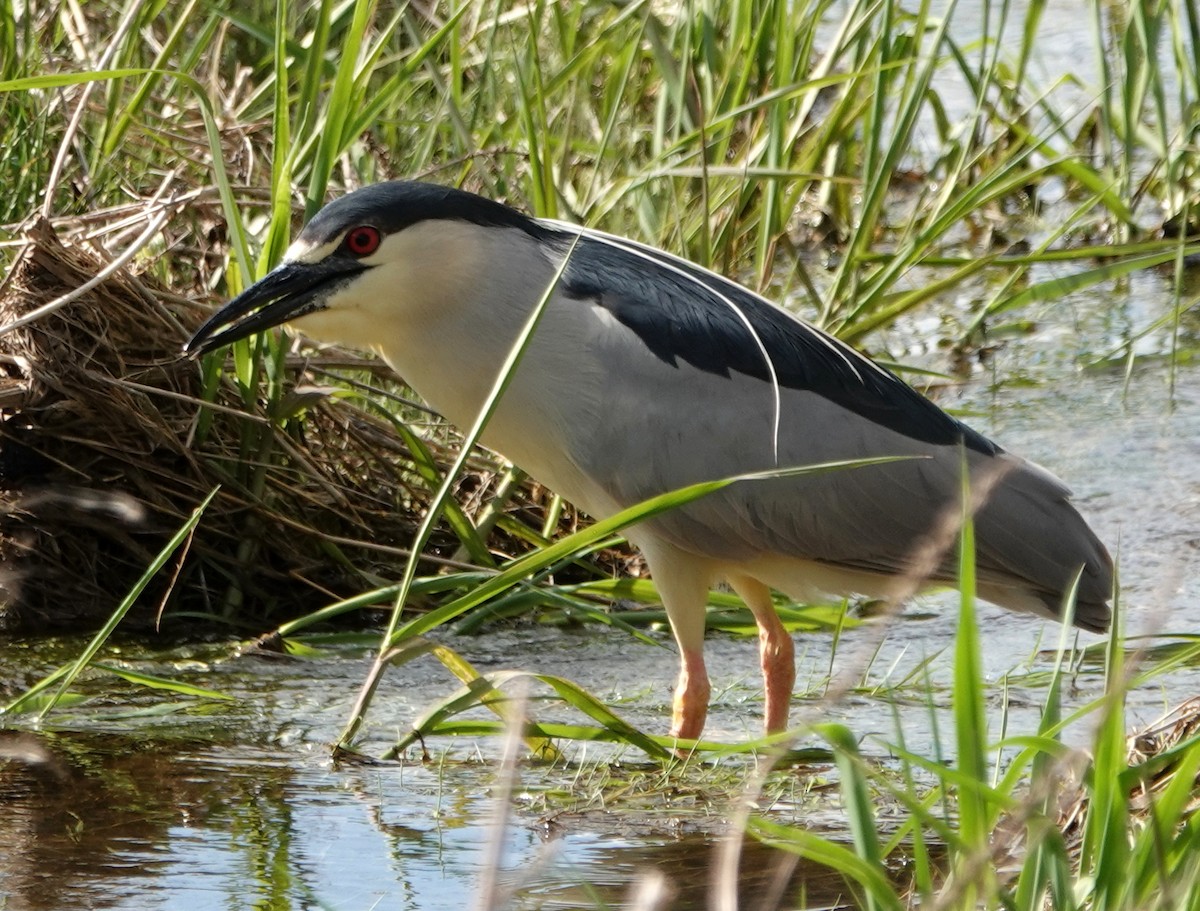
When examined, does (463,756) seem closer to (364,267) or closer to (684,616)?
(684,616)

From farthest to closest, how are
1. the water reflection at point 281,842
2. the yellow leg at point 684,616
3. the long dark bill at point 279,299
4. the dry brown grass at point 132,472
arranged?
1. the dry brown grass at point 132,472
2. the yellow leg at point 684,616
3. the long dark bill at point 279,299
4. the water reflection at point 281,842

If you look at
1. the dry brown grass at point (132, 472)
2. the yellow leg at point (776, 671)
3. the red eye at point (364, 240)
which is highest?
the red eye at point (364, 240)

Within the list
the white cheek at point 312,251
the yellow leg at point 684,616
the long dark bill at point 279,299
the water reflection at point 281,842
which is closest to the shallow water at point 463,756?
the water reflection at point 281,842

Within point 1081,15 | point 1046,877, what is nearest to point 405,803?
point 1046,877

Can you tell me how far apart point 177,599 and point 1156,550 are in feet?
7.92

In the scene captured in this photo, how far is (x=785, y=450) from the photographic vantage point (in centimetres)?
400

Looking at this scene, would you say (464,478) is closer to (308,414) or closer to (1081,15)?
(308,414)

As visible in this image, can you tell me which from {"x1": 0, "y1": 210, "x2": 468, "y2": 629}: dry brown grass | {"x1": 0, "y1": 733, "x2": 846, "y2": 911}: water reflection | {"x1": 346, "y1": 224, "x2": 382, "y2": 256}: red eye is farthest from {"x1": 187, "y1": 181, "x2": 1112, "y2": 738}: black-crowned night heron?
{"x1": 0, "y1": 733, "x2": 846, "y2": 911}: water reflection

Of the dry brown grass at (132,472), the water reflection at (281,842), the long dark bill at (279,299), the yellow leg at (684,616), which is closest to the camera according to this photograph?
the water reflection at (281,842)

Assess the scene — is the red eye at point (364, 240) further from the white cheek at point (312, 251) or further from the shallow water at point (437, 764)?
the shallow water at point (437, 764)

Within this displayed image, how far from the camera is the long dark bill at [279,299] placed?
3.70 m

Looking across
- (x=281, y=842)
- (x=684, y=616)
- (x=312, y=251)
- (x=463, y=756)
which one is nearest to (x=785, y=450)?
(x=684, y=616)

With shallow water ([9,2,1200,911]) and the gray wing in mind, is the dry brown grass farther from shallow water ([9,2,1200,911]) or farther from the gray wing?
the gray wing

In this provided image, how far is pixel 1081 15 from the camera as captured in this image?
8789mm
